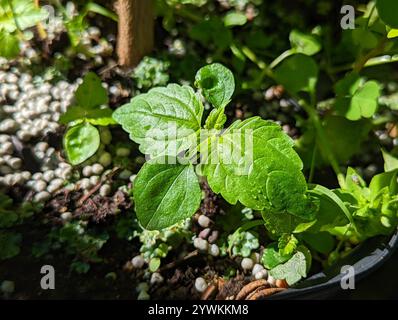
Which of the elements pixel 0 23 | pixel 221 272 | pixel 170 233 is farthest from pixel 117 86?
pixel 221 272

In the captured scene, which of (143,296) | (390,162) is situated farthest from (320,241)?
(143,296)

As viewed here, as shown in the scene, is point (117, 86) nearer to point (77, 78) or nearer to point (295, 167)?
point (77, 78)

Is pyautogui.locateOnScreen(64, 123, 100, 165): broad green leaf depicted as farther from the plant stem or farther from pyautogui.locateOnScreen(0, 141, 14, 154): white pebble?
the plant stem

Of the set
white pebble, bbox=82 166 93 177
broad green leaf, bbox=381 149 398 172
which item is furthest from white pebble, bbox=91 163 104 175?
broad green leaf, bbox=381 149 398 172

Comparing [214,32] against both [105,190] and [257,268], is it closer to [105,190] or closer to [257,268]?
[105,190]
